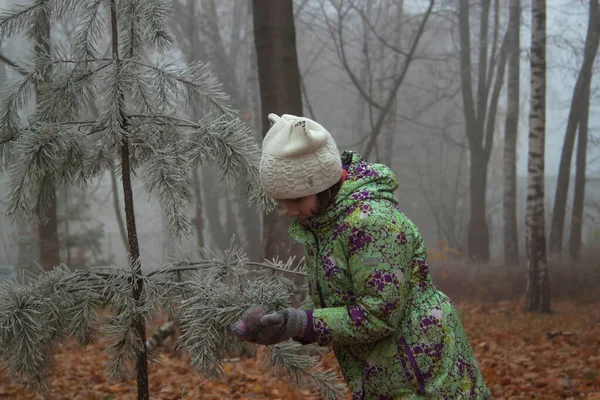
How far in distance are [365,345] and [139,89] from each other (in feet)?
5.40

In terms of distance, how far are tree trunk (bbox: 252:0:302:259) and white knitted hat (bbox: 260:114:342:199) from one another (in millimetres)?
4026

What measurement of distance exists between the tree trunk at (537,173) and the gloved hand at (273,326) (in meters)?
7.58

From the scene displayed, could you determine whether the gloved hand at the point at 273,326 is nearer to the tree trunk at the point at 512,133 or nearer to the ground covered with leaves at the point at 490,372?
the ground covered with leaves at the point at 490,372

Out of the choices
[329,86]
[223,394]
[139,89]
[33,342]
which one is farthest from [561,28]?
[33,342]

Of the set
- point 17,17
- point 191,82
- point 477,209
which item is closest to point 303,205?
point 191,82

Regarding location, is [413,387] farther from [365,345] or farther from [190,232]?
[190,232]

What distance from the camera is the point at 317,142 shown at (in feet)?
6.10

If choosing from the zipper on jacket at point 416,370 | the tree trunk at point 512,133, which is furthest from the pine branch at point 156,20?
the tree trunk at point 512,133

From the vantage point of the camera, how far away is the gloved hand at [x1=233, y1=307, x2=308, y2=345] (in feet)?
5.96

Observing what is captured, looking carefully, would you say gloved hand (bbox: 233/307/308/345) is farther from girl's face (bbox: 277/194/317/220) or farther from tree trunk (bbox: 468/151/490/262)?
tree trunk (bbox: 468/151/490/262)

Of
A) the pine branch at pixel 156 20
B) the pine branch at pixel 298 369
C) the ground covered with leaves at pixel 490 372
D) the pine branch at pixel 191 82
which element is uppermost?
the pine branch at pixel 156 20

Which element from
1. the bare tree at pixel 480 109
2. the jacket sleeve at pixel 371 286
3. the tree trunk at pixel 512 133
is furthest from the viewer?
the bare tree at pixel 480 109

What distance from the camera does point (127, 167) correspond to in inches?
111

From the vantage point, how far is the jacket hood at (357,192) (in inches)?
74.0
